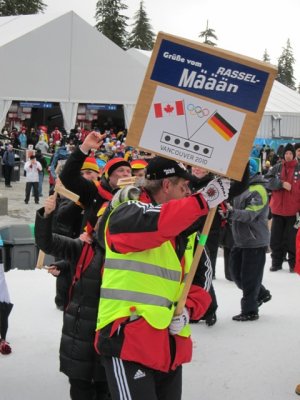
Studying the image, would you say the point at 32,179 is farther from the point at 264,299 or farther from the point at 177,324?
the point at 177,324

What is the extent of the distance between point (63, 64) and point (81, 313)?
78.4 feet

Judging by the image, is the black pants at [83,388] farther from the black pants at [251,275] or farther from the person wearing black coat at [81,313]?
the black pants at [251,275]

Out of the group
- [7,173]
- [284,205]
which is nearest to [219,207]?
[284,205]

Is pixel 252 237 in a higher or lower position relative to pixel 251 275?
higher

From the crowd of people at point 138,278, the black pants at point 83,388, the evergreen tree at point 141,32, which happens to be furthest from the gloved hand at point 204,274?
the evergreen tree at point 141,32

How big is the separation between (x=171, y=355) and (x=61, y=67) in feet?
80.5

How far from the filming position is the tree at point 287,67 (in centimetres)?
7819

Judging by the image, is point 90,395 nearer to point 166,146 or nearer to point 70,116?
point 166,146

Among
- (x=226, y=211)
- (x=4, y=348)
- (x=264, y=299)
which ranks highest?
(x=226, y=211)

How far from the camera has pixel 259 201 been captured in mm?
5496

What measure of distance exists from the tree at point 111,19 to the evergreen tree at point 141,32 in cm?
359

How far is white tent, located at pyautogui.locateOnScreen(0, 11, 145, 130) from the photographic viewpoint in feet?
82.1

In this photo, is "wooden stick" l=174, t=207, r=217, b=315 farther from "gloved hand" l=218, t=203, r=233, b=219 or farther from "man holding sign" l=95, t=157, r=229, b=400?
"gloved hand" l=218, t=203, r=233, b=219

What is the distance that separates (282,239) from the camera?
8.12 metres
